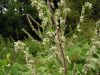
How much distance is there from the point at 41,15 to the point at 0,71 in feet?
13.7

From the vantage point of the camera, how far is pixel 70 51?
6.74 m

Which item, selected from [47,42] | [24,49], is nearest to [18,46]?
[24,49]

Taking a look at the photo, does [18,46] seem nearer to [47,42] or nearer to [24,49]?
[24,49]

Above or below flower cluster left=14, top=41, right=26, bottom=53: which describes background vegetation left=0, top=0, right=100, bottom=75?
above

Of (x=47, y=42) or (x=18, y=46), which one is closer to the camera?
(x=18, y=46)

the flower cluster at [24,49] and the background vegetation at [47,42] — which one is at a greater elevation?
the background vegetation at [47,42]

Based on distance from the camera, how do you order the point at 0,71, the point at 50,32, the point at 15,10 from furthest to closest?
1. the point at 15,10
2. the point at 0,71
3. the point at 50,32

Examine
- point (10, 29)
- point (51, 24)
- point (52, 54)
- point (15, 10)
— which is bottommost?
point (52, 54)

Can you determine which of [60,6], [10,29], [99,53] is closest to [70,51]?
[99,53]

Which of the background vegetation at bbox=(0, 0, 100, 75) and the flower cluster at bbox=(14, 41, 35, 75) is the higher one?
the background vegetation at bbox=(0, 0, 100, 75)

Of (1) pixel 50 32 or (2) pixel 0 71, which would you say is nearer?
(1) pixel 50 32

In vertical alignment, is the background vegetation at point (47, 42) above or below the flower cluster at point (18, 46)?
above

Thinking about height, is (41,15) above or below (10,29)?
below

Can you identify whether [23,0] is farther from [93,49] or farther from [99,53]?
[93,49]
